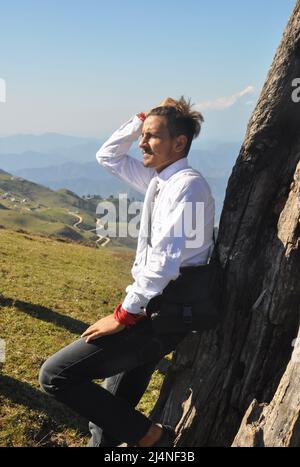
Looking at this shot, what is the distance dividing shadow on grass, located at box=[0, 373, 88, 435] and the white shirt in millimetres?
4748

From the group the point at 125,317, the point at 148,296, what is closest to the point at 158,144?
the point at 148,296

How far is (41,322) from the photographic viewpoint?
1577 cm

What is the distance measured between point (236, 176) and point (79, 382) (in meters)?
4.20

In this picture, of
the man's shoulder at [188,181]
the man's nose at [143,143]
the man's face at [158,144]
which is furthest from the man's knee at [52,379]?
the man's nose at [143,143]

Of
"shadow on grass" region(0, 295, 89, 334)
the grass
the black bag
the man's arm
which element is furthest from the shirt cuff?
"shadow on grass" region(0, 295, 89, 334)

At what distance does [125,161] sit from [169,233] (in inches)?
111

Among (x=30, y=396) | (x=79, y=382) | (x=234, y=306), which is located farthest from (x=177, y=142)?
(x=30, y=396)

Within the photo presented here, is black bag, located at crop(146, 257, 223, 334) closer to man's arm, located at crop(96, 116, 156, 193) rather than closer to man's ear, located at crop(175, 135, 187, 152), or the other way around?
man's ear, located at crop(175, 135, 187, 152)

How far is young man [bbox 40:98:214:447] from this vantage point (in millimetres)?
6207

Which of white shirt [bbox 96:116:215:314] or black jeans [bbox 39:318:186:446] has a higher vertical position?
white shirt [bbox 96:116:215:314]

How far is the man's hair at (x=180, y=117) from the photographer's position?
6973 mm

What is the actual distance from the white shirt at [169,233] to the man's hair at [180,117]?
463 millimetres

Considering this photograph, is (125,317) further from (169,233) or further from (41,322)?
(41,322)
